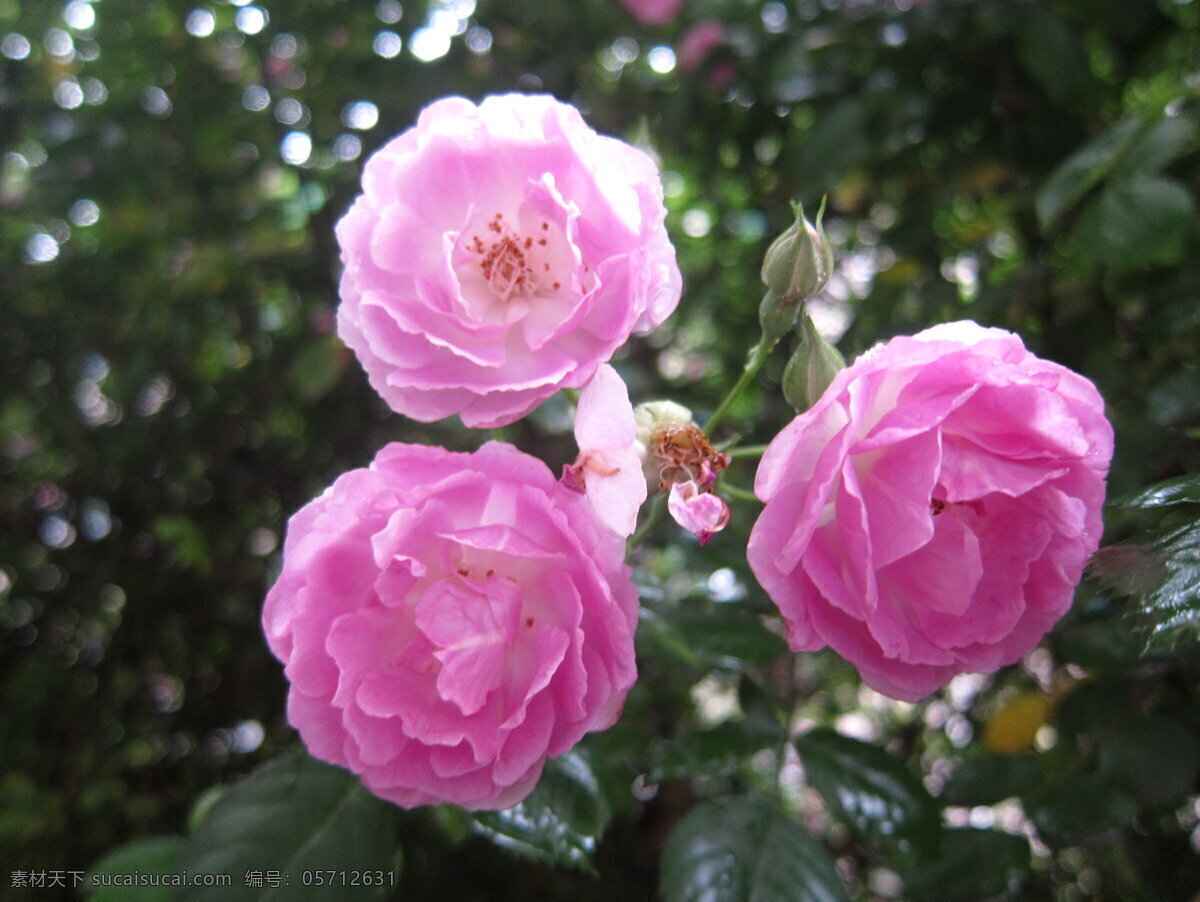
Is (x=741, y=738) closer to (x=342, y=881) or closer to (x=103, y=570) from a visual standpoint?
(x=342, y=881)

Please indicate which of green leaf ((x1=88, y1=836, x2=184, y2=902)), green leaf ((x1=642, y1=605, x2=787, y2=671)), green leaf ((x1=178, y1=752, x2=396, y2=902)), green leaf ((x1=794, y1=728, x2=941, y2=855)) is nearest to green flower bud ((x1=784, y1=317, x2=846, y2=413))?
green leaf ((x1=642, y1=605, x2=787, y2=671))

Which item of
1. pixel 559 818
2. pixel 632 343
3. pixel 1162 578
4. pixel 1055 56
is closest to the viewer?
pixel 1162 578

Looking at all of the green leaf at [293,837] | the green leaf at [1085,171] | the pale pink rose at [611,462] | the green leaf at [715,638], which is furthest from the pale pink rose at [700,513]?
the green leaf at [1085,171]

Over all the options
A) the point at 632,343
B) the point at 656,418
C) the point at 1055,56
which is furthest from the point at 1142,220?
the point at 632,343

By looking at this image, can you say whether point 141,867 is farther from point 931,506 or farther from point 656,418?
point 931,506

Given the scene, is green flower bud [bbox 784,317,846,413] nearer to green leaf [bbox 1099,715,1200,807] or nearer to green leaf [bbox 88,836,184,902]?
green leaf [bbox 1099,715,1200,807]

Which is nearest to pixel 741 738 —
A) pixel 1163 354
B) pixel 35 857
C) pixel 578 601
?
pixel 578 601
